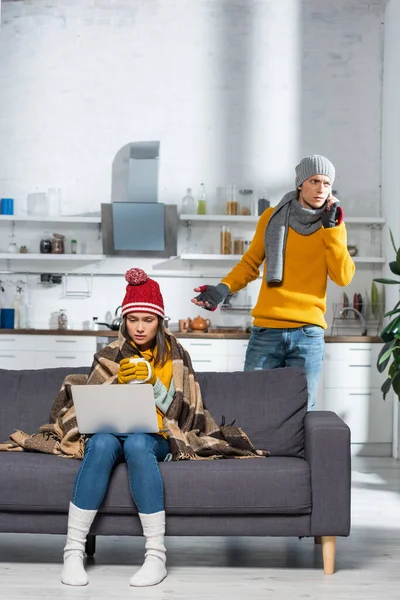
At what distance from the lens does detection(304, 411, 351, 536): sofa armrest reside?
10.5 ft

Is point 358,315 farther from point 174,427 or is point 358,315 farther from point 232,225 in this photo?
point 174,427

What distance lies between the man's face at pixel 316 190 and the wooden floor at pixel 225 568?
4.58 ft

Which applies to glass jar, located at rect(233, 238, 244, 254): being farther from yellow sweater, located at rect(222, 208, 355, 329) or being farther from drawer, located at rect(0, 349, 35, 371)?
yellow sweater, located at rect(222, 208, 355, 329)

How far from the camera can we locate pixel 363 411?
6.73 meters

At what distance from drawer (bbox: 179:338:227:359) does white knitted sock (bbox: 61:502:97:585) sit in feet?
11.9

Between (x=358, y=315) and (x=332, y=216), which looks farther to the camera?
(x=358, y=315)

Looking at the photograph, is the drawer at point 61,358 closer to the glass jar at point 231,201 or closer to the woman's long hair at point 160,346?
the glass jar at point 231,201

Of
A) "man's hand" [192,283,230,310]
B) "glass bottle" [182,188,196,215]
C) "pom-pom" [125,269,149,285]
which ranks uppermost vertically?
"glass bottle" [182,188,196,215]

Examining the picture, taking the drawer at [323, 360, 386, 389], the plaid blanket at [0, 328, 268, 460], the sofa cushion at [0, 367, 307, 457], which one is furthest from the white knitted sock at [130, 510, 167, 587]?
the drawer at [323, 360, 386, 389]

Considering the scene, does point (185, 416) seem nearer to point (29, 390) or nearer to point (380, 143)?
point (29, 390)

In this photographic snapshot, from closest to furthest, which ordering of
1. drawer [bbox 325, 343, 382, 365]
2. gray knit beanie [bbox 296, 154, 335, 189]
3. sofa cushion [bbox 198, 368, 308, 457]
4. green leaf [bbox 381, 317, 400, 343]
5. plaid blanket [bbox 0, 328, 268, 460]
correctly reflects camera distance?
plaid blanket [bbox 0, 328, 268, 460] → sofa cushion [bbox 198, 368, 308, 457] → gray knit beanie [bbox 296, 154, 335, 189] → green leaf [bbox 381, 317, 400, 343] → drawer [bbox 325, 343, 382, 365]

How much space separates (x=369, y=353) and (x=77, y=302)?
230 cm

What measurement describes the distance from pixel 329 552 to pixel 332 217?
1330 millimetres

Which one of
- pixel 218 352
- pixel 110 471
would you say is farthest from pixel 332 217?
pixel 218 352
